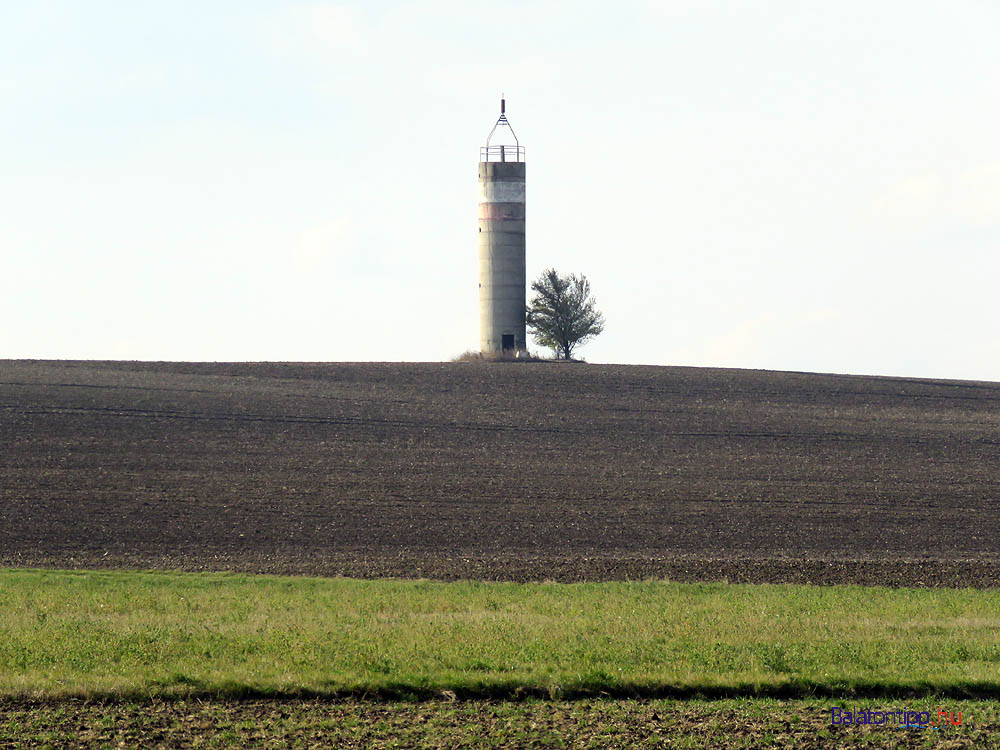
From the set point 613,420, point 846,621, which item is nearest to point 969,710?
point 846,621

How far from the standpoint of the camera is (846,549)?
2714cm

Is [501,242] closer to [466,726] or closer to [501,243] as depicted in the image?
[501,243]

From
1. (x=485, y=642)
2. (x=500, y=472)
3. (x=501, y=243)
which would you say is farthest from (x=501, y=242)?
(x=485, y=642)

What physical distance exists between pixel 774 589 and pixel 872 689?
25.5 ft

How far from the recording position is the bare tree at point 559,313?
6047 cm

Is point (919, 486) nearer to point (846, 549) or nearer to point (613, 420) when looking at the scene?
point (846, 549)

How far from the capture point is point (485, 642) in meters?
15.6

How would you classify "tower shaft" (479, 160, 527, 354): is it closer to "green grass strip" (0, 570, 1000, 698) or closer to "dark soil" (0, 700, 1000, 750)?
"green grass strip" (0, 570, 1000, 698)

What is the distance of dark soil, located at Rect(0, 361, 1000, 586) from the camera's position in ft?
84.9

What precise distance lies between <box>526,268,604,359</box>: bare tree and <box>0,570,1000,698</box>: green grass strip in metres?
40.0

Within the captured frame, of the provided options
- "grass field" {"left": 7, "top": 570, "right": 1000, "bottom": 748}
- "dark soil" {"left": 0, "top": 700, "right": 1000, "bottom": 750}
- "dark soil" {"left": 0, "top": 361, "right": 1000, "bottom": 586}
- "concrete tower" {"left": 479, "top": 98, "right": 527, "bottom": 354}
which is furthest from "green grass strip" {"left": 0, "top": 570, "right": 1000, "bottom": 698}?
"concrete tower" {"left": 479, "top": 98, "right": 527, "bottom": 354}

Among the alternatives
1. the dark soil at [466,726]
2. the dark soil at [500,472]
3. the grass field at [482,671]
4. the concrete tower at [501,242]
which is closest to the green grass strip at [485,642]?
the grass field at [482,671]

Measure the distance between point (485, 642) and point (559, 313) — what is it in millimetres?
45432

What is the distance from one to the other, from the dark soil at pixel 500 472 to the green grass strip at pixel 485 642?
4324 millimetres
